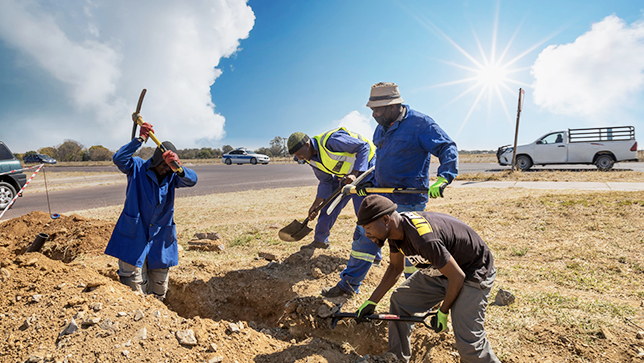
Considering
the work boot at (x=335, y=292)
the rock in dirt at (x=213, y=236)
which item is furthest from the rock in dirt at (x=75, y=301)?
the rock in dirt at (x=213, y=236)

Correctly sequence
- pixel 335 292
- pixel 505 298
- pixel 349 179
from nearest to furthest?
pixel 505 298 < pixel 335 292 < pixel 349 179

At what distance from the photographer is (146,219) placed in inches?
129

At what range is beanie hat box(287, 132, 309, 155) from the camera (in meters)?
4.28

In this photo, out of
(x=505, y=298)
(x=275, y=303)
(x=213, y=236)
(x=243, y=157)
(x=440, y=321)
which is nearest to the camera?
(x=440, y=321)

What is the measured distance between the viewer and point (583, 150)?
13773 mm

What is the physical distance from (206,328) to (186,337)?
0.62 ft

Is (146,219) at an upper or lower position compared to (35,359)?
upper

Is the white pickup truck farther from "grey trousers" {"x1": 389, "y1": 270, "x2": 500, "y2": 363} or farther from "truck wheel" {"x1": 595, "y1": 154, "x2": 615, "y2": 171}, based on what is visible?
"grey trousers" {"x1": 389, "y1": 270, "x2": 500, "y2": 363}

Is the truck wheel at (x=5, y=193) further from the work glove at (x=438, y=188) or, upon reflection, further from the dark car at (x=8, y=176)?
the work glove at (x=438, y=188)

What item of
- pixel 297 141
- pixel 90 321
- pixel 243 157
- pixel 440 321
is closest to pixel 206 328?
pixel 90 321

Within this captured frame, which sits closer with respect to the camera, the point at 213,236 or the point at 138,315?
the point at 138,315

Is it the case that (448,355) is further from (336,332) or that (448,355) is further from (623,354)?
(623,354)

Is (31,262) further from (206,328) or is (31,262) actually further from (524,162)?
(524,162)

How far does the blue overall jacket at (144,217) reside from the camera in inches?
124
